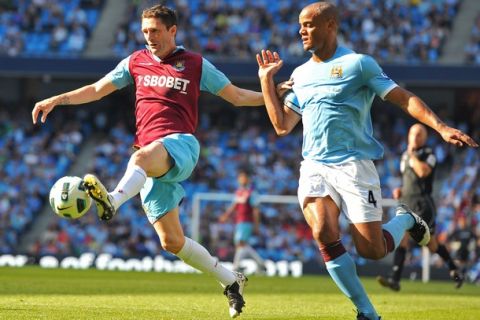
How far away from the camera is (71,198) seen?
862cm

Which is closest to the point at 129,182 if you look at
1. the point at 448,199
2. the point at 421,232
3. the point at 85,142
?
the point at 421,232

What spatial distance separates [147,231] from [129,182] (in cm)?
2029

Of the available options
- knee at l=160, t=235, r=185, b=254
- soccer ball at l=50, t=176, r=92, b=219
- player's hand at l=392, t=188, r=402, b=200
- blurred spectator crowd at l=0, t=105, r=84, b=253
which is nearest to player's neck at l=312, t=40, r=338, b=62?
soccer ball at l=50, t=176, r=92, b=219

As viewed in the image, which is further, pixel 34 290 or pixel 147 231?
pixel 147 231

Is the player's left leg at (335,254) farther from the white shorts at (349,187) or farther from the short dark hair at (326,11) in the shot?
the short dark hair at (326,11)

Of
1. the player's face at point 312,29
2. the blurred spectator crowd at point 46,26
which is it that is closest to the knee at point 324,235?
the player's face at point 312,29

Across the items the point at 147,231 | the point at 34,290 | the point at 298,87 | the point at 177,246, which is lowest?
the point at 147,231

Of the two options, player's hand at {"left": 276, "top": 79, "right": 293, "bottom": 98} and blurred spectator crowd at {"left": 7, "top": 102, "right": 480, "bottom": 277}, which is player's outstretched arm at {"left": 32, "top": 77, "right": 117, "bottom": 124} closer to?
player's hand at {"left": 276, "top": 79, "right": 293, "bottom": 98}

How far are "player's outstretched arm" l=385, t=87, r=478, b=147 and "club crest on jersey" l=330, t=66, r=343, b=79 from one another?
17.7 inches

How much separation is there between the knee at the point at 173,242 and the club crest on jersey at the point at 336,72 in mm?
2516

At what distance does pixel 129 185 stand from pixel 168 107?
52.2 inches

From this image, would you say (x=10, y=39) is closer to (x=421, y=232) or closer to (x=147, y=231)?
(x=147, y=231)

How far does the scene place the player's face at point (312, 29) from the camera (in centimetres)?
862

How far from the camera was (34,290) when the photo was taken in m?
14.5
